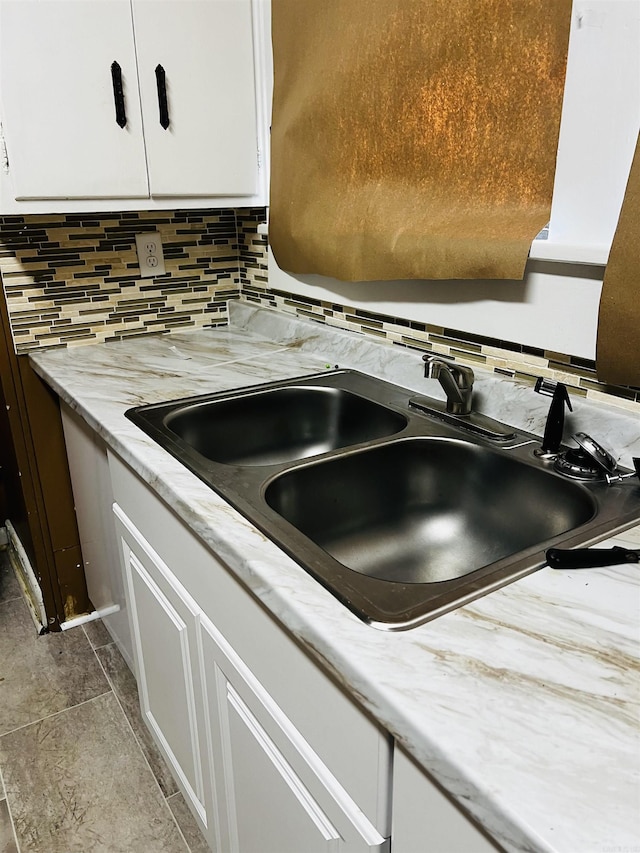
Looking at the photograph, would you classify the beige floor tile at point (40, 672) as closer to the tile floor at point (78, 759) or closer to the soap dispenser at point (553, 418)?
the tile floor at point (78, 759)

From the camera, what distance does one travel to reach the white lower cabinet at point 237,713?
0.67 m

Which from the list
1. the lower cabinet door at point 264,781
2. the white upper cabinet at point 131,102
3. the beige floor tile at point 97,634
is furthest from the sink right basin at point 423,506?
the beige floor tile at point 97,634

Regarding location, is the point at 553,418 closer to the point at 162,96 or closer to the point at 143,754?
the point at 162,96

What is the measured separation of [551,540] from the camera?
790 mm

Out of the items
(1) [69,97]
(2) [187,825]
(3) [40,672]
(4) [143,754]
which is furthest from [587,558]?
(3) [40,672]

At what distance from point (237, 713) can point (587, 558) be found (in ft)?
1.78

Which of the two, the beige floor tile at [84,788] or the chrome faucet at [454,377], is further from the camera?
the beige floor tile at [84,788]

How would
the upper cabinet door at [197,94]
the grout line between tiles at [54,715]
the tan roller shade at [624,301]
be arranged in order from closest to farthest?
the tan roller shade at [624,301] → the upper cabinet door at [197,94] → the grout line between tiles at [54,715]

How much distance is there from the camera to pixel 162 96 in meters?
1.48

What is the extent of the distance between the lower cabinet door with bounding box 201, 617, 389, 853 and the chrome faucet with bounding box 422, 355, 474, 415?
0.61 metres

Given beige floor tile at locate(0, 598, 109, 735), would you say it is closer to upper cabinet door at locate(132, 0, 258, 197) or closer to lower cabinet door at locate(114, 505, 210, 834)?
lower cabinet door at locate(114, 505, 210, 834)

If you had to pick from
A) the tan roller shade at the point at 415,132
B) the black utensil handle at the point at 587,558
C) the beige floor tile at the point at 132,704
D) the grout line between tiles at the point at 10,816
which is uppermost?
the tan roller shade at the point at 415,132

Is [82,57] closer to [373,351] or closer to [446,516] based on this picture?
[373,351]

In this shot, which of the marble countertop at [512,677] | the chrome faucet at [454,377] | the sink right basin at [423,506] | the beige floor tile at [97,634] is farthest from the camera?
the beige floor tile at [97,634]
